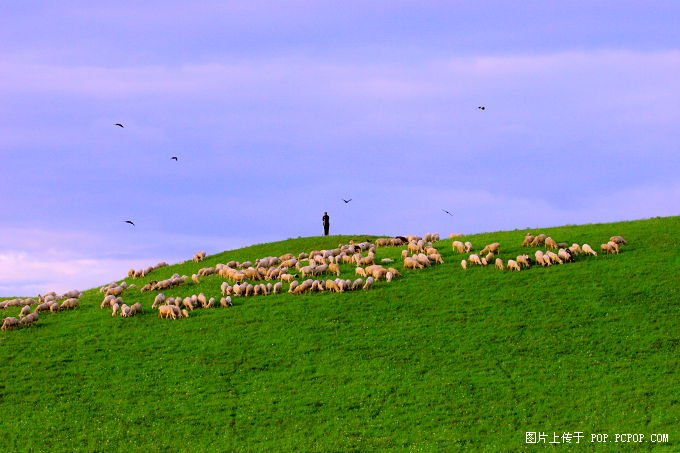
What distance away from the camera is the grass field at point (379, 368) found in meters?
36.2

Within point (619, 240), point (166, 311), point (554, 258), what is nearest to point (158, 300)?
point (166, 311)

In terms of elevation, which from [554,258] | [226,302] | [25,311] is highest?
[554,258]

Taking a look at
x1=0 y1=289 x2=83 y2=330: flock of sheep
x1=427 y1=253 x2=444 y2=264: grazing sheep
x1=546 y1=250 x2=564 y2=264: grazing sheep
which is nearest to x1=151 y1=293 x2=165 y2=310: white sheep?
x1=0 y1=289 x2=83 y2=330: flock of sheep

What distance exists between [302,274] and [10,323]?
17.3m

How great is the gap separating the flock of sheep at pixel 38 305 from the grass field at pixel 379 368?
152 cm

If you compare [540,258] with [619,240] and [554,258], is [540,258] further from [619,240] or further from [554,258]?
[619,240]

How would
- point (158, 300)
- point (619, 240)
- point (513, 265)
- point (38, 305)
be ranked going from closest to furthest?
point (158, 300), point (513, 265), point (38, 305), point (619, 240)

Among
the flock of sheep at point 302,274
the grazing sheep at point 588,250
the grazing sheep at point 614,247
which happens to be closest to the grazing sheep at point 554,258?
the flock of sheep at point 302,274

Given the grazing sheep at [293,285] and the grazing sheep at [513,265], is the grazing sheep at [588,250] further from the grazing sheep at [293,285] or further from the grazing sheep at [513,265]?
the grazing sheep at [293,285]

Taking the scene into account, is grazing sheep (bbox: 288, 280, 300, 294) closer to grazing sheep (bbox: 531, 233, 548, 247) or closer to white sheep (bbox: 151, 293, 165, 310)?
white sheep (bbox: 151, 293, 165, 310)

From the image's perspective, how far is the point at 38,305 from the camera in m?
56.0

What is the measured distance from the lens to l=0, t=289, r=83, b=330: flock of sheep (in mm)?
52125

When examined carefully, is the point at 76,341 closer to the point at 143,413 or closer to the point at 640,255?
the point at 143,413

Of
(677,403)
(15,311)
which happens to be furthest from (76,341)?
(677,403)
